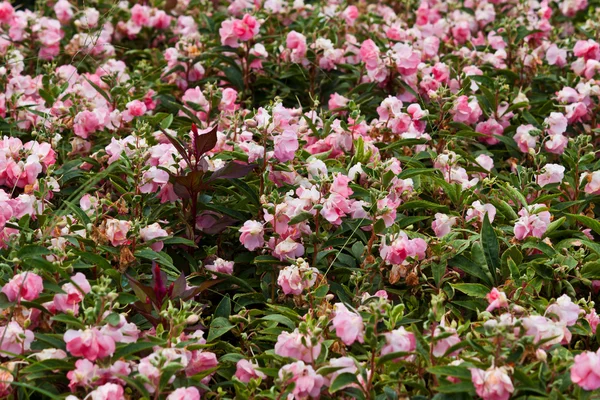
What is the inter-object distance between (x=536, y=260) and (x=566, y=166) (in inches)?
30.4

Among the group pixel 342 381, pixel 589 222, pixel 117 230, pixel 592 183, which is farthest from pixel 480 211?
pixel 117 230

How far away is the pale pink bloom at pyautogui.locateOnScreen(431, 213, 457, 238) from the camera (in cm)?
265

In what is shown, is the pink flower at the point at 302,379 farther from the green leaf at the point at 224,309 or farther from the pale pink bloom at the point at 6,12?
the pale pink bloom at the point at 6,12

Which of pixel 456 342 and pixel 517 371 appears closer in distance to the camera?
pixel 517 371

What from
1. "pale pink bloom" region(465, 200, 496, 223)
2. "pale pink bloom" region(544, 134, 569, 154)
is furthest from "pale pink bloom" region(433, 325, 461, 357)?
"pale pink bloom" region(544, 134, 569, 154)

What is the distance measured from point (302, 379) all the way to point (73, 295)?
0.60 metres

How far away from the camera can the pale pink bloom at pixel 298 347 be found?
207 cm

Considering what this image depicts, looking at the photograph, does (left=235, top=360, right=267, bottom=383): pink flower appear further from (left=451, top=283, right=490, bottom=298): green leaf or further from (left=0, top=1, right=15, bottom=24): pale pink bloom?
(left=0, top=1, right=15, bottom=24): pale pink bloom

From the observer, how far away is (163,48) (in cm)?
448

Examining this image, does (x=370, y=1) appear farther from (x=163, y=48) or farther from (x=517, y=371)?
(x=517, y=371)

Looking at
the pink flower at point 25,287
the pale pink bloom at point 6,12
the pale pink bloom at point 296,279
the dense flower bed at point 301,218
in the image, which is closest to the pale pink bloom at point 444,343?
the dense flower bed at point 301,218

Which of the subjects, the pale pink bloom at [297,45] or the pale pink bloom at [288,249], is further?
the pale pink bloom at [297,45]

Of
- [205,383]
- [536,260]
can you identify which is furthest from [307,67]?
[205,383]

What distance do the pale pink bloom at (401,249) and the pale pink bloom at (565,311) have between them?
1.34 feet
